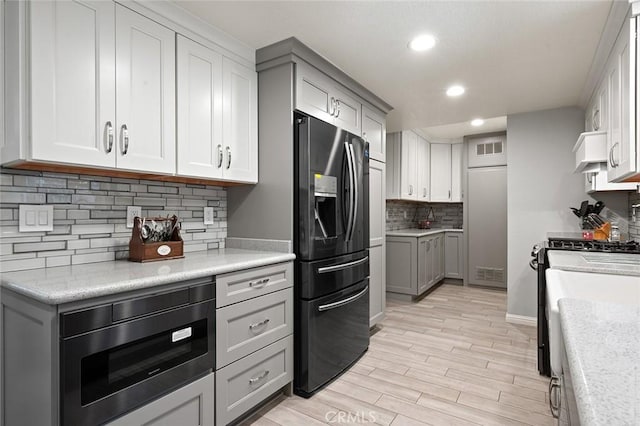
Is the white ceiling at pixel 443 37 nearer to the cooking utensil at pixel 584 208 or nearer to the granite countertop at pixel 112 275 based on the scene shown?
the cooking utensil at pixel 584 208

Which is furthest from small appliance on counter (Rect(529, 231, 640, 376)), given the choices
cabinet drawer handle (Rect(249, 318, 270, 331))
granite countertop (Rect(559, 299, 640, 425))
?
cabinet drawer handle (Rect(249, 318, 270, 331))

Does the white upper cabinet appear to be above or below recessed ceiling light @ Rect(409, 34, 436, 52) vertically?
below

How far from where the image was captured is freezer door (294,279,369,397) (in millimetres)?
2203

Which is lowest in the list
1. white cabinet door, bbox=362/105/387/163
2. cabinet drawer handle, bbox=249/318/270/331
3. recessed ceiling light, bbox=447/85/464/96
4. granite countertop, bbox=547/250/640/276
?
cabinet drawer handle, bbox=249/318/270/331

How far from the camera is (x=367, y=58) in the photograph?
2451 millimetres

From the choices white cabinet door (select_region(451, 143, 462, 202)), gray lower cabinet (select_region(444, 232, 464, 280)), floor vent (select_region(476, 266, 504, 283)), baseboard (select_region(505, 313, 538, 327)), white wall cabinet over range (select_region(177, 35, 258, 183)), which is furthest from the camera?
white cabinet door (select_region(451, 143, 462, 202))

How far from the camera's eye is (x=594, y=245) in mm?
2570

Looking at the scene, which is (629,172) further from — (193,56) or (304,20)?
(193,56)

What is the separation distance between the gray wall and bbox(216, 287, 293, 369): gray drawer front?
2803mm

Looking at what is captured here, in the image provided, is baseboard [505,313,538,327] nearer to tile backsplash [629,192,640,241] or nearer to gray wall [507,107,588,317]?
gray wall [507,107,588,317]

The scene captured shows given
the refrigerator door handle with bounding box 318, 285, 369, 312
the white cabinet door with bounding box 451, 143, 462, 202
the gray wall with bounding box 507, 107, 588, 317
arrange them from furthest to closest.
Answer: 1. the white cabinet door with bounding box 451, 143, 462, 202
2. the gray wall with bounding box 507, 107, 588, 317
3. the refrigerator door handle with bounding box 318, 285, 369, 312

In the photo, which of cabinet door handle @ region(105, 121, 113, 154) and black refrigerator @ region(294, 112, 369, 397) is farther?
black refrigerator @ region(294, 112, 369, 397)

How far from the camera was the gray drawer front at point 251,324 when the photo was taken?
173 cm

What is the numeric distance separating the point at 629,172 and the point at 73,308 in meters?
2.46
